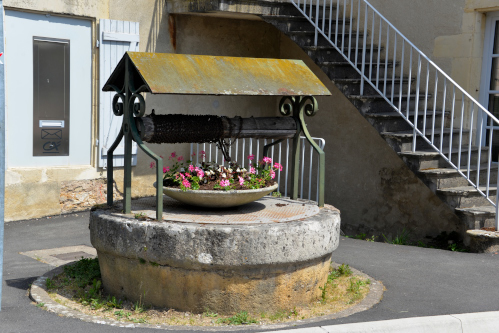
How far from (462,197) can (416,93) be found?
4.73ft

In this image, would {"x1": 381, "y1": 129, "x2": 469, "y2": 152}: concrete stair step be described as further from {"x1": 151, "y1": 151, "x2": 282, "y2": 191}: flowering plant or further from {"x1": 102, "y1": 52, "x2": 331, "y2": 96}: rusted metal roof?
{"x1": 151, "y1": 151, "x2": 282, "y2": 191}: flowering plant

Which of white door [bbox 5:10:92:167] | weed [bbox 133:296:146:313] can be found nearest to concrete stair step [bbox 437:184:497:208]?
weed [bbox 133:296:146:313]

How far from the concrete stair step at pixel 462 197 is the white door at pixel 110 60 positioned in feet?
13.9

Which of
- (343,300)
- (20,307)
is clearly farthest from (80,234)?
(343,300)

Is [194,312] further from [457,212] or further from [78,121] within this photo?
[78,121]

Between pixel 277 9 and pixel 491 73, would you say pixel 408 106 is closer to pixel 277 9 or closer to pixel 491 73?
pixel 491 73

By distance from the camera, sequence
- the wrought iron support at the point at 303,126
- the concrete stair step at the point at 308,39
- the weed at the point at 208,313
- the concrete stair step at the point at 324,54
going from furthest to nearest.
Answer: the concrete stair step at the point at 308,39 → the concrete stair step at the point at 324,54 → the wrought iron support at the point at 303,126 → the weed at the point at 208,313

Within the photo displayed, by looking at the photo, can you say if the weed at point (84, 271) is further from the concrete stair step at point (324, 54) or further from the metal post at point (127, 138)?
the concrete stair step at point (324, 54)

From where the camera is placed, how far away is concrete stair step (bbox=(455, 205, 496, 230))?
6.61 meters

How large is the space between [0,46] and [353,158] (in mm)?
6213

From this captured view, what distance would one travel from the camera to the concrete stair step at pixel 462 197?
683cm

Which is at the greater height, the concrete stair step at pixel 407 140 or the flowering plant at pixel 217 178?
the concrete stair step at pixel 407 140

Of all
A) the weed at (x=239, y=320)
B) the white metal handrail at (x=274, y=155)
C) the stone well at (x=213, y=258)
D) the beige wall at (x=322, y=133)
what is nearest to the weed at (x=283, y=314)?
the stone well at (x=213, y=258)

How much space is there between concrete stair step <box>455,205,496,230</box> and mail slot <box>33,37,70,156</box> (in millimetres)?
5027
